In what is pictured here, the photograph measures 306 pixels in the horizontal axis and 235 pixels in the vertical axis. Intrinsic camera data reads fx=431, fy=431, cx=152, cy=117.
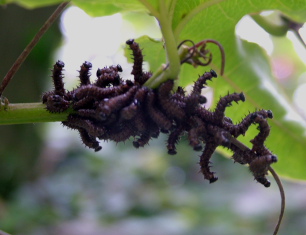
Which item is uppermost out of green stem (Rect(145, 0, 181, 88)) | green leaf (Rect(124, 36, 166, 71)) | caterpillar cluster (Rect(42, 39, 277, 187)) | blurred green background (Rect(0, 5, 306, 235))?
blurred green background (Rect(0, 5, 306, 235))

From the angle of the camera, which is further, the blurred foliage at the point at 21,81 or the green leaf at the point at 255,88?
the blurred foliage at the point at 21,81

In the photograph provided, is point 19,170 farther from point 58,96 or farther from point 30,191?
point 58,96

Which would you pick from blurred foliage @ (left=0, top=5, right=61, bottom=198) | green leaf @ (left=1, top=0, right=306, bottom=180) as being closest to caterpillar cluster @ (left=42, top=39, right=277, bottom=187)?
green leaf @ (left=1, top=0, right=306, bottom=180)

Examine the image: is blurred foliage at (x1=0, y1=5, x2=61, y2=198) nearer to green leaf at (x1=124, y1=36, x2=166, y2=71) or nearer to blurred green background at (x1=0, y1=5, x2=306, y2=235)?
blurred green background at (x1=0, y1=5, x2=306, y2=235)

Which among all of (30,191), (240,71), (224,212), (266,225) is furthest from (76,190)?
(240,71)

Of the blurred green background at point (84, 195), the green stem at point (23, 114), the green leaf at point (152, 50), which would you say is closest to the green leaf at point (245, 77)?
the green leaf at point (152, 50)

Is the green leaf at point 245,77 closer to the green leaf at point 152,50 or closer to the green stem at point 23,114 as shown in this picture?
the green leaf at point 152,50
